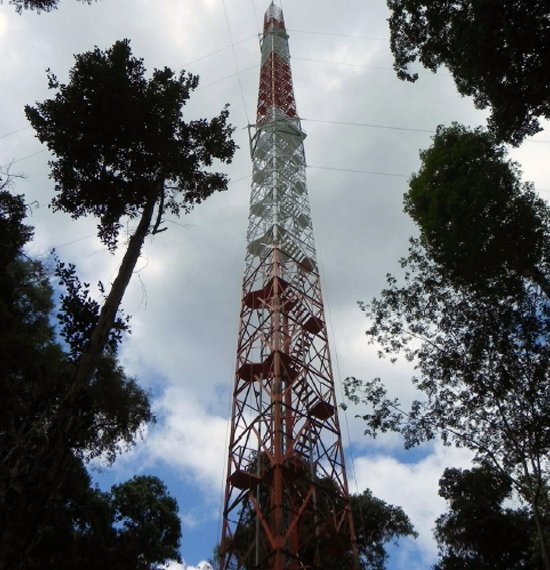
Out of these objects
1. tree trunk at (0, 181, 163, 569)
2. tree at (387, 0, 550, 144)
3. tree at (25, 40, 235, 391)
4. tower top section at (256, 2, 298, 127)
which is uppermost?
tower top section at (256, 2, 298, 127)

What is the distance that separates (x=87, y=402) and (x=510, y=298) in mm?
9470

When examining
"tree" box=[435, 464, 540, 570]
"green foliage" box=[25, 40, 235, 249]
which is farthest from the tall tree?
"tree" box=[435, 464, 540, 570]

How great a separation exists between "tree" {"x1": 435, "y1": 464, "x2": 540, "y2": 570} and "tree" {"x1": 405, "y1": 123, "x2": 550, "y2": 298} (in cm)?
991

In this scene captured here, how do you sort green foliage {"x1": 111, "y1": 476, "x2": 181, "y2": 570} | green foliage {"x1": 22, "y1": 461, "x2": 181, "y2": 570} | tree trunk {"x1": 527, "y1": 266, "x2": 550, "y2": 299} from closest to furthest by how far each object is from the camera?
tree trunk {"x1": 527, "y1": 266, "x2": 550, "y2": 299} < green foliage {"x1": 22, "y1": 461, "x2": 181, "y2": 570} < green foliage {"x1": 111, "y1": 476, "x2": 181, "y2": 570}

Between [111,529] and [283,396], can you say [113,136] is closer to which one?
[283,396]

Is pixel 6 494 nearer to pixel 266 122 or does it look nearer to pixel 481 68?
pixel 481 68

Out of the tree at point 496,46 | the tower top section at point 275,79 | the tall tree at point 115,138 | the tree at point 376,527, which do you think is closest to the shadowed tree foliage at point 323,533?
the tree at point 376,527

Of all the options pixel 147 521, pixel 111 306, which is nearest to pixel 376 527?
pixel 147 521

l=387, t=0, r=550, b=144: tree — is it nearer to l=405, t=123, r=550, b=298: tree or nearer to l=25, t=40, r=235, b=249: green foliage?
l=405, t=123, r=550, b=298: tree

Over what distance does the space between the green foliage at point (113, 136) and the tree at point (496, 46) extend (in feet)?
16.5

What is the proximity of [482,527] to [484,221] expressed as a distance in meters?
13.3

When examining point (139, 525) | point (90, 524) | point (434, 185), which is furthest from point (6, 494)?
point (139, 525)

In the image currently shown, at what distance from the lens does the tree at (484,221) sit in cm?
1164

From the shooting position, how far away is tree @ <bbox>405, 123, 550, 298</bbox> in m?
11.6
